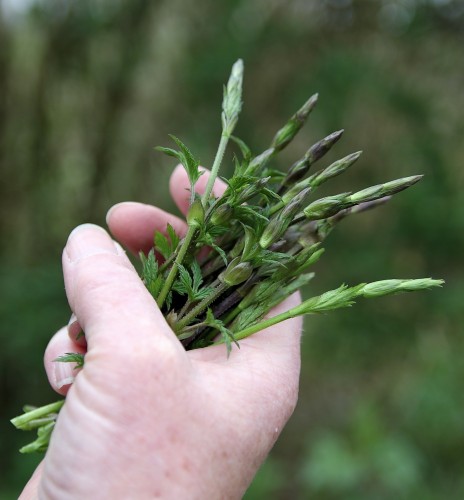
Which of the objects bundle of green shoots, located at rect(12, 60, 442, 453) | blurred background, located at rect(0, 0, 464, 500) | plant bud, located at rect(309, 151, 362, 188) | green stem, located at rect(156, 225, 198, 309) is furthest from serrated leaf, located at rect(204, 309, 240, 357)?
blurred background, located at rect(0, 0, 464, 500)

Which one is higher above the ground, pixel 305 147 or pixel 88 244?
pixel 88 244

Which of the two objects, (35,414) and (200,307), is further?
(35,414)

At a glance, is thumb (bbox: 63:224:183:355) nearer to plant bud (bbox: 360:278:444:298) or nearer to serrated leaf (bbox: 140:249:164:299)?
serrated leaf (bbox: 140:249:164:299)

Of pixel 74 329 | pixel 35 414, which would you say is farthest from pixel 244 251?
pixel 35 414

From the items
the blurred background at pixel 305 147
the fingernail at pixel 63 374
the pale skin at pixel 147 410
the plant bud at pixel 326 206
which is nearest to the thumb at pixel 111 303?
the pale skin at pixel 147 410

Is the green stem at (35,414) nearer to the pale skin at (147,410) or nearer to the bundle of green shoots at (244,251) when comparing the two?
the bundle of green shoots at (244,251)

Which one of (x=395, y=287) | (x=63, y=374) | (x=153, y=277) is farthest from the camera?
(x=63, y=374)

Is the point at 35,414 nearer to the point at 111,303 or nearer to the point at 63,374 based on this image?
the point at 63,374

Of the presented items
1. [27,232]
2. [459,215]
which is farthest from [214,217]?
[27,232]

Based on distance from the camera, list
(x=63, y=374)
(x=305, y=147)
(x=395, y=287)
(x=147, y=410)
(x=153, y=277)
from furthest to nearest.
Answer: (x=305, y=147) < (x=63, y=374) < (x=153, y=277) < (x=395, y=287) < (x=147, y=410)
